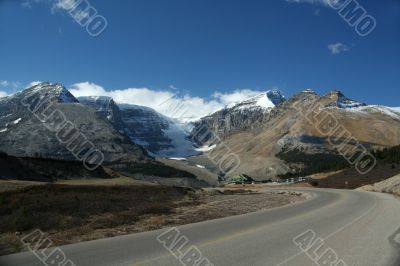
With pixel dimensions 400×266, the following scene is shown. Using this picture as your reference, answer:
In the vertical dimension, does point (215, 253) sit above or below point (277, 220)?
below

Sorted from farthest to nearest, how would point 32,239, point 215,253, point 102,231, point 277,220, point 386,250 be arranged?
point 277,220 < point 102,231 < point 32,239 < point 386,250 < point 215,253

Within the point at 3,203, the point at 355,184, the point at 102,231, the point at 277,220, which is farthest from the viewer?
the point at 355,184

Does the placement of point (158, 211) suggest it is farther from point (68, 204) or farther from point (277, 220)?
point (277, 220)

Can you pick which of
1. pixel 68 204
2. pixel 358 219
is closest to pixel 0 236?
pixel 68 204

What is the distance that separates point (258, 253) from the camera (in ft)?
42.2

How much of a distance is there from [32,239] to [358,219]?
49.0 feet

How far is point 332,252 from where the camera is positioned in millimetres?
13516

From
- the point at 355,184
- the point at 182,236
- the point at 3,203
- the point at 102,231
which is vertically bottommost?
the point at 182,236

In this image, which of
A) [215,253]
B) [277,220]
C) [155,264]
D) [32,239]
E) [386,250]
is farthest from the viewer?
[277,220]

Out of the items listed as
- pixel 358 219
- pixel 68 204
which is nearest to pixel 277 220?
pixel 358 219

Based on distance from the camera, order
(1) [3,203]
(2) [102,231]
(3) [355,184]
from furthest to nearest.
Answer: (3) [355,184], (1) [3,203], (2) [102,231]

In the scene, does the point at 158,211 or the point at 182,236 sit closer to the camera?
the point at 182,236

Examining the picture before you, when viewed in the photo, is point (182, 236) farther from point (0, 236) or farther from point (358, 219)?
point (358, 219)

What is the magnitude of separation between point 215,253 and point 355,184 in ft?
244
